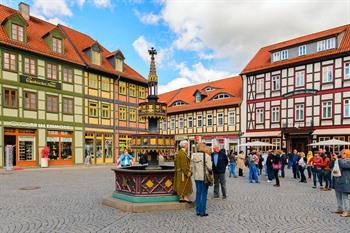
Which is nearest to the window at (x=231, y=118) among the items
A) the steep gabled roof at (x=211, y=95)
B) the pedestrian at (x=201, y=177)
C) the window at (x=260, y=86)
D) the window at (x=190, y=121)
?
the steep gabled roof at (x=211, y=95)

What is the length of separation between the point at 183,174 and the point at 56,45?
22998 millimetres

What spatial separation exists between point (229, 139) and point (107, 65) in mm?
16160

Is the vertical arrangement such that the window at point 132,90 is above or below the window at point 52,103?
above

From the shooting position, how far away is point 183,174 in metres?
8.64

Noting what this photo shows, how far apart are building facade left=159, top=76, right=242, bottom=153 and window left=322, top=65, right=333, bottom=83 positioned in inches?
379

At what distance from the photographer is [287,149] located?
105ft

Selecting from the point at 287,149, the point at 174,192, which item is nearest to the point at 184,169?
the point at 174,192

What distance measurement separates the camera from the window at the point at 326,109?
29.6 m

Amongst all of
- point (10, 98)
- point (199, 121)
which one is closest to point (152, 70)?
point (10, 98)

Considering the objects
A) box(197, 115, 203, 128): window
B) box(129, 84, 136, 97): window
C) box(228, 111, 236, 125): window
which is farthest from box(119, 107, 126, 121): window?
box(228, 111, 236, 125): window

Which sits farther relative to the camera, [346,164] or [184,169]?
[184,169]

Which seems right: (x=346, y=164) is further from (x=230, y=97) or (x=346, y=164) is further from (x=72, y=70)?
(x=230, y=97)

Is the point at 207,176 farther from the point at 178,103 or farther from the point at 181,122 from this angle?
the point at 178,103

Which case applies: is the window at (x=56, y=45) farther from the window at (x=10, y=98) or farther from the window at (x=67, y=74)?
the window at (x=10, y=98)
